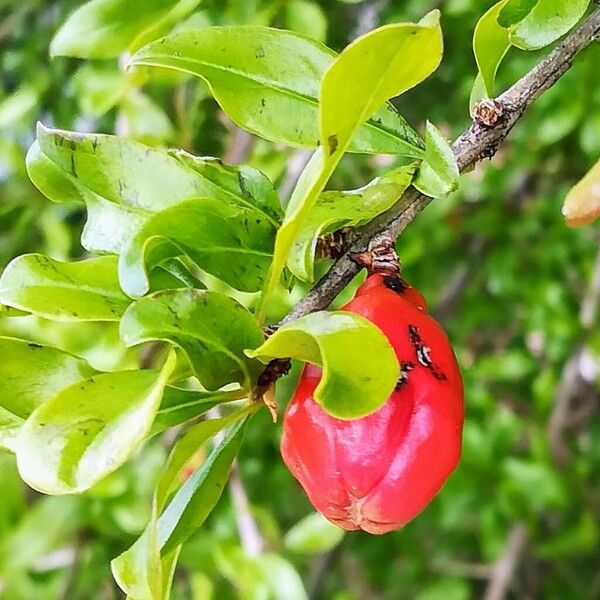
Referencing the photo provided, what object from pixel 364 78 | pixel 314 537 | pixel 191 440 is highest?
pixel 364 78

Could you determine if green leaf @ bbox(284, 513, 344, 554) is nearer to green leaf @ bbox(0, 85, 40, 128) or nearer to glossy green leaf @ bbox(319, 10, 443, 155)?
green leaf @ bbox(0, 85, 40, 128)

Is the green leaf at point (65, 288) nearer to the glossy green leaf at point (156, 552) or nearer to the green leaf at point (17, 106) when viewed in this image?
the glossy green leaf at point (156, 552)

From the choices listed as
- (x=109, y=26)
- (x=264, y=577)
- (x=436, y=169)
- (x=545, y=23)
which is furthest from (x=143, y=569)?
(x=264, y=577)

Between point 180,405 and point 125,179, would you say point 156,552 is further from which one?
point 125,179

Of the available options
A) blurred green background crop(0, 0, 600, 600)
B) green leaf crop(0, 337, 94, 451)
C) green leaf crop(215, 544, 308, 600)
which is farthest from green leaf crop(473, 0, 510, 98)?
green leaf crop(215, 544, 308, 600)

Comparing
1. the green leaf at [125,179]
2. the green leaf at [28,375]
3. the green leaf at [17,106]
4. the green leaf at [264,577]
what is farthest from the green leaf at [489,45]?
the green leaf at [17,106]

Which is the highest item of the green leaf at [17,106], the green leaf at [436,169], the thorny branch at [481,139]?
the green leaf at [436,169]
